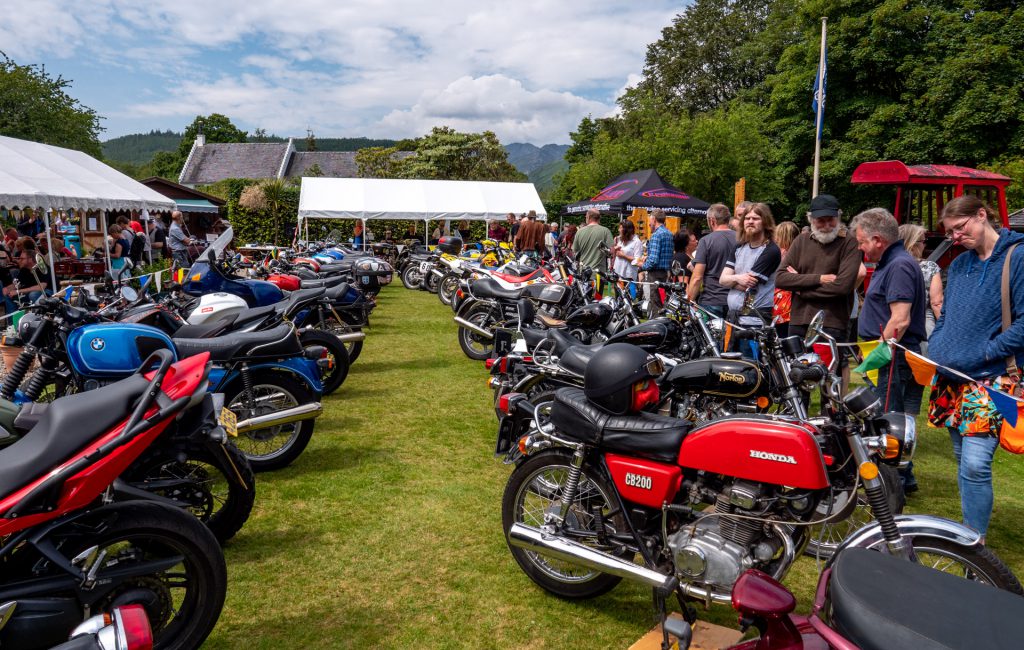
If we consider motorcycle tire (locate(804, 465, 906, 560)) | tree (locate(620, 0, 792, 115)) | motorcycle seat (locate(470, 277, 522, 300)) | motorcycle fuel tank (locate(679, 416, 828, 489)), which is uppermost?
tree (locate(620, 0, 792, 115))

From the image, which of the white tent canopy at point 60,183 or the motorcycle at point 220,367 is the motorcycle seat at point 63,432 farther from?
the white tent canopy at point 60,183

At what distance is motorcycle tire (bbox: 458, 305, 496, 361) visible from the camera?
802 cm

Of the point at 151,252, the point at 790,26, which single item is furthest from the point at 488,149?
the point at 151,252

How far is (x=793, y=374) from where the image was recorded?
2.74m

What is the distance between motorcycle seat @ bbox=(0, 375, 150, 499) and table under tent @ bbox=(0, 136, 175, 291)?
30.3 feet

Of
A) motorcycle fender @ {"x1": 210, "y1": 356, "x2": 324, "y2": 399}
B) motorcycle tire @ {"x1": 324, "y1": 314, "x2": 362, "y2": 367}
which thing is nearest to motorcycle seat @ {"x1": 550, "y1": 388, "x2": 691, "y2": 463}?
motorcycle fender @ {"x1": 210, "y1": 356, "x2": 324, "y2": 399}

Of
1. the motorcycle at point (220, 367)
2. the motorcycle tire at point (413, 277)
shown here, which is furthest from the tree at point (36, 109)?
the motorcycle at point (220, 367)

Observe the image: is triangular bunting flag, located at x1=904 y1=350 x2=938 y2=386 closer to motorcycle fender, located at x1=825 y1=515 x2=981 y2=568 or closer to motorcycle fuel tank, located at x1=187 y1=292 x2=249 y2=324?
motorcycle fender, located at x1=825 y1=515 x2=981 y2=568

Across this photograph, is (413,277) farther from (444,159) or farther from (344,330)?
(444,159)

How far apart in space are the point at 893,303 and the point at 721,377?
54.3 inches

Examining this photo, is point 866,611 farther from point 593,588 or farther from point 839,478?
point 593,588

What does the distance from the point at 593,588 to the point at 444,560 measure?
0.84 m

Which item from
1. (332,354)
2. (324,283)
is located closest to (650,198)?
(324,283)

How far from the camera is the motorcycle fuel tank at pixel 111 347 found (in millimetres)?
3742
